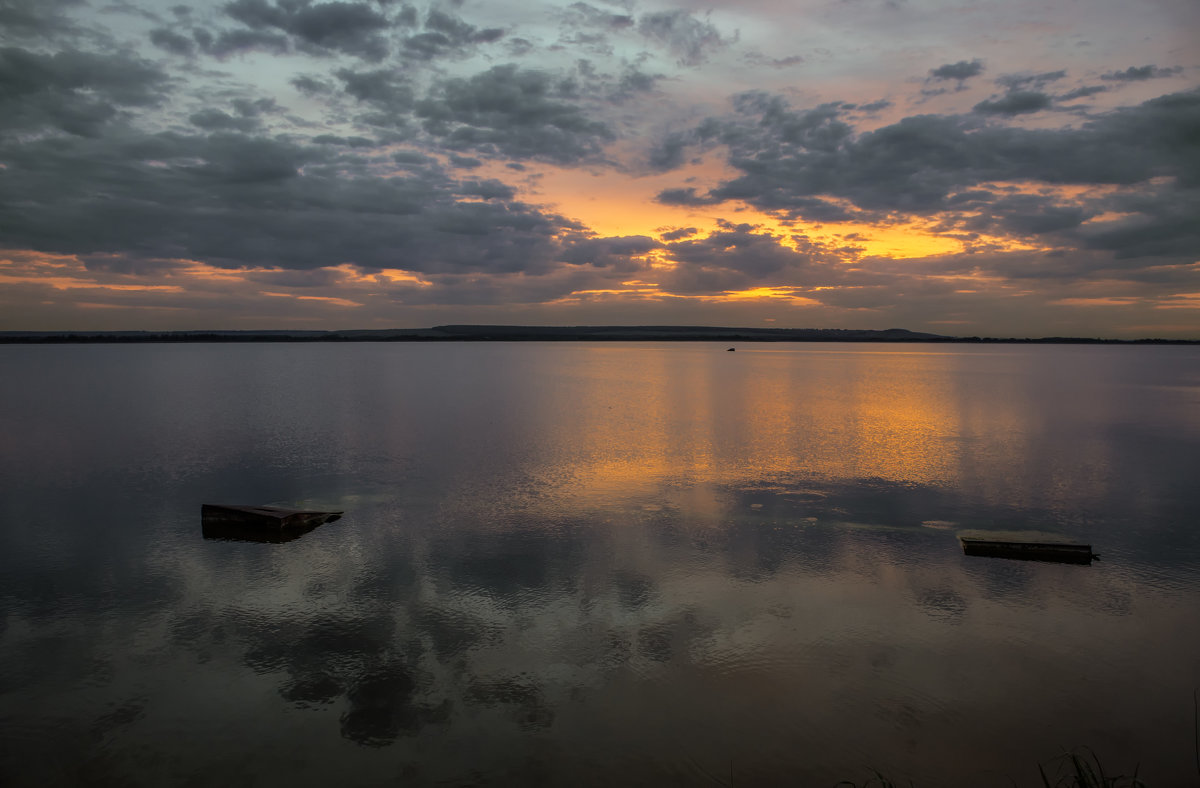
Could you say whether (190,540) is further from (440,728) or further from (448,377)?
(448,377)

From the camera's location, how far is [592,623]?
11578 millimetres

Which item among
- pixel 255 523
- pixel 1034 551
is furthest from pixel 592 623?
pixel 1034 551

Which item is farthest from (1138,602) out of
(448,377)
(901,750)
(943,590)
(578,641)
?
(448,377)

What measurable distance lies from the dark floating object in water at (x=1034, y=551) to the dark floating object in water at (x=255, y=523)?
15.9 metres

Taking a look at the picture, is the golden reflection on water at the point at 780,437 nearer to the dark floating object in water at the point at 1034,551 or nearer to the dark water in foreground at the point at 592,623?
the dark water in foreground at the point at 592,623

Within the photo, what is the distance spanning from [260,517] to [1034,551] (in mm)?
18178

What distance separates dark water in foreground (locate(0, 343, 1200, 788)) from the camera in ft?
27.3

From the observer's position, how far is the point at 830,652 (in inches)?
420

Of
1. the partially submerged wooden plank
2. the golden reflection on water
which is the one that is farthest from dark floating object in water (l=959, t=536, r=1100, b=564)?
the partially submerged wooden plank

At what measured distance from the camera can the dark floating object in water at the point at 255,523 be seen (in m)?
16.9

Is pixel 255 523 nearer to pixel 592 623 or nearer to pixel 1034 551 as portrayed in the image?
pixel 592 623

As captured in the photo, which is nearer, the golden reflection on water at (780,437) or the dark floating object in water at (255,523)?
the dark floating object in water at (255,523)

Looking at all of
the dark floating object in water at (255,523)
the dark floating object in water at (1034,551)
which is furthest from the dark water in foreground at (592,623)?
the dark floating object in water at (255,523)

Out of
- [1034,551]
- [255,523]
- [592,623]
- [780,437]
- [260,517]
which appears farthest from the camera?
[780,437]
